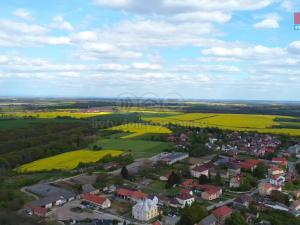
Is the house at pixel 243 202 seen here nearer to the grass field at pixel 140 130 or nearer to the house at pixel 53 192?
the house at pixel 53 192

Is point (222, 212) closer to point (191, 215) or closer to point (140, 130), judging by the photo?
point (191, 215)

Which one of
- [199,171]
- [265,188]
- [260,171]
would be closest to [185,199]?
[265,188]

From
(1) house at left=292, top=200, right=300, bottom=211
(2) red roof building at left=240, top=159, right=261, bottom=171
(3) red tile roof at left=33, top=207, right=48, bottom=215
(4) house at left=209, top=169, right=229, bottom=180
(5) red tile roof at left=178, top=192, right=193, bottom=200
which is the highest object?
(2) red roof building at left=240, top=159, right=261, bottom=171

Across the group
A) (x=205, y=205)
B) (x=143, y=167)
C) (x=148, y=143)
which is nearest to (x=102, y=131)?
(x=148, y=143)

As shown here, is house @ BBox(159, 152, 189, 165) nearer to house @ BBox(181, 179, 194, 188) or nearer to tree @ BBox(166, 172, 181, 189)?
house @ BBox(181, 179, 194, 188)

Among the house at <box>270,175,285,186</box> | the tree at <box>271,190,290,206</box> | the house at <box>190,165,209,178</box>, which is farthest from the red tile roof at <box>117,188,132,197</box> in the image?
the house at <box>270,175,285,186</box>

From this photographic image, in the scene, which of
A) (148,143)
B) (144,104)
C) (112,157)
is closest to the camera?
(112,157)

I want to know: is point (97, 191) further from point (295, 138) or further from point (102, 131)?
point (295, 138)
